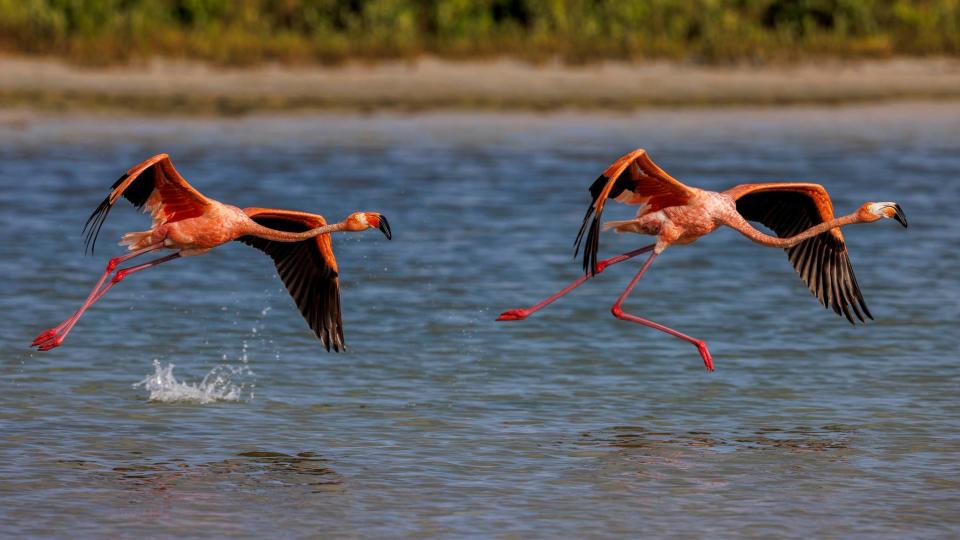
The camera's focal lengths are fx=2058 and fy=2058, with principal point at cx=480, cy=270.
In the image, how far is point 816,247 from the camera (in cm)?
1463

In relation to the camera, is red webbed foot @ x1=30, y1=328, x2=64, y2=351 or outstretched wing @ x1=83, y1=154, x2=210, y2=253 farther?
outstretched wing @ x1=83, y1=154, x2=210, y2=253

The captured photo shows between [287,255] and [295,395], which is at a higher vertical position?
[287,255]

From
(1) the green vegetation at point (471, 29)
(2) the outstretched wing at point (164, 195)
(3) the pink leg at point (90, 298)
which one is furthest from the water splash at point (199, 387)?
(1) the green vegetation at point (471, 29)

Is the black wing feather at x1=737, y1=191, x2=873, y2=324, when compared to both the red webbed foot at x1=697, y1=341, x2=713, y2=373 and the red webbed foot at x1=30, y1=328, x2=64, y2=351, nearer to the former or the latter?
the red webbed foot at x1=697, y1=341, x2=713, y2=373

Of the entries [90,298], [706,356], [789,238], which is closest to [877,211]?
[789,238]

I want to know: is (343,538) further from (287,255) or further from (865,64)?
(865,64)

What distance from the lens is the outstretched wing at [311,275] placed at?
13961mm

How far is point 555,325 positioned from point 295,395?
375 cm

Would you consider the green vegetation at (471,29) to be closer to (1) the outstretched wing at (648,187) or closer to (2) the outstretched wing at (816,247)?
(2) the outstretched wing at (816,247)

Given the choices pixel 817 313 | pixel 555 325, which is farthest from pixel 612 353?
pixel 817 313

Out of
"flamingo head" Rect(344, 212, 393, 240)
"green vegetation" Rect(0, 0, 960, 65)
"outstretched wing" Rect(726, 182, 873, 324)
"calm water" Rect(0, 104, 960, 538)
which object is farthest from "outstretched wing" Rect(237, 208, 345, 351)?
"green vegetation" Rect(0, 0, 960, 65)

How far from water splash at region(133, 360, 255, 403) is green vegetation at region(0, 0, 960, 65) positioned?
16.4m

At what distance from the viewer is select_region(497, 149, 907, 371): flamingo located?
44.3ft

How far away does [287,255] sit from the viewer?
14.4 metres
